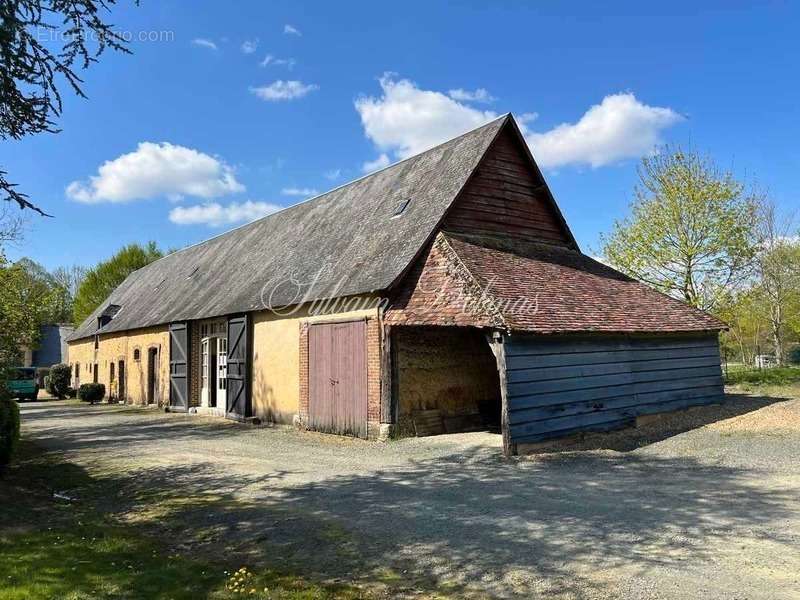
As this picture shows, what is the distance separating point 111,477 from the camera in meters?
8.96

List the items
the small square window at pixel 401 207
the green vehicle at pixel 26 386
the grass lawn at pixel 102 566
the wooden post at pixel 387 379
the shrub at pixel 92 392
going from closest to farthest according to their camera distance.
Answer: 1. the grass lawn at pixel 102 566
2. the wooden post at pixel 387 379
3. the small square window at pixel 401 207
4. the shrub at pixel 92 392
5. the green vehicle at pixel 26 386

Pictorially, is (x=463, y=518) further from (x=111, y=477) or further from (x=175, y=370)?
(x=175, y=370)

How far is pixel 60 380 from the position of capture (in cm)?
3250

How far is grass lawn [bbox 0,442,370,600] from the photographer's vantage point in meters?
4.35

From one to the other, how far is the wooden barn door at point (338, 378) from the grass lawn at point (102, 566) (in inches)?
232

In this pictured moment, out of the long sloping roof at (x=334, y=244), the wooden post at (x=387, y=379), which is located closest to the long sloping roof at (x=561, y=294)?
the long sloping roof at (x=334, y=244)

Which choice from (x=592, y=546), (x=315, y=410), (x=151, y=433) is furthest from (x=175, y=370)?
(x=592, y=546)

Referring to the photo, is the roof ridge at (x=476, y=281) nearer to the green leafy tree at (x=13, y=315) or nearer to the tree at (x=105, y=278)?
the green leafy tree at (x=13, y=315)

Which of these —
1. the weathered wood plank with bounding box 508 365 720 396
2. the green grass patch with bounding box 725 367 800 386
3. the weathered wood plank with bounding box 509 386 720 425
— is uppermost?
the weathered wood plank with bounding box 508 365 720 396

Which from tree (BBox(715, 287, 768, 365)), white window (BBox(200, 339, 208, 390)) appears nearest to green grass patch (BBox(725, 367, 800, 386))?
tree (BBox(715, 287, 768, 365))

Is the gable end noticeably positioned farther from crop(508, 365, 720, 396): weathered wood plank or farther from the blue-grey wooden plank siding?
crop(508, 365, 720, 396): weathered wood plank

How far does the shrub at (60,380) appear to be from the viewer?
107 feet

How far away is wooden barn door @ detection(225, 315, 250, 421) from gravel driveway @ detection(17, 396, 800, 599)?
13.2ft

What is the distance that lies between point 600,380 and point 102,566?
9093 millimetres
